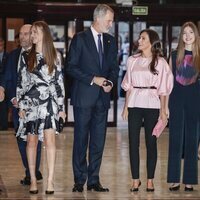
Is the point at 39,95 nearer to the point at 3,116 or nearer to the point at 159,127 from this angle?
the point at 159,127

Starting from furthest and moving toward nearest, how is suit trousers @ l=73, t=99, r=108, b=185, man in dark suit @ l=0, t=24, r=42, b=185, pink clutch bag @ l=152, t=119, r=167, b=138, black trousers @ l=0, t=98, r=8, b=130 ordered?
black trousers @ l=0, t=98, r=8, b=130
man in dark suit @ l=0, t=24, r=42, b=185
suit trousers @ l=73, t=99, r=108, b=185
pink clutch bag @ l=152, t=119, r=167, b=138

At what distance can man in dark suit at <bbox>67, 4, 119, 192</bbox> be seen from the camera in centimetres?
769

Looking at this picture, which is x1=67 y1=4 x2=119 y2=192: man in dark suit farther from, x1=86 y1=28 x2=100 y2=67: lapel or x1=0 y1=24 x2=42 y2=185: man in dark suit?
x1=0 y1=24 x2=42 y2=185: man in dark suit

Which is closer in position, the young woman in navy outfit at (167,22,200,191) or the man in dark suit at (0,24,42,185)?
the young woman in navy outfit at (167,22,200,191)

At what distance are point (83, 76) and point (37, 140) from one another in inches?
30.6

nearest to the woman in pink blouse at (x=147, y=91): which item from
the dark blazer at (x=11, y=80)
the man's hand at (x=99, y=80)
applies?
the man's hand at (x=99, y=80)

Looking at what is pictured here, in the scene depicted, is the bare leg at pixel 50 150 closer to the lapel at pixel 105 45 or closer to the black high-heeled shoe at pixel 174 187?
the lapel at pixel 105 45

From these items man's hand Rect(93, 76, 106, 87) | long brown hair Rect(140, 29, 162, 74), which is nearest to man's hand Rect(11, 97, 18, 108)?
man's hand Rect(93, 76, 106, 87)

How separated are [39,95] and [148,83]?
1096 millimetres

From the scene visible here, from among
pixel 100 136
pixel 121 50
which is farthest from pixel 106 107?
pixel 121 50

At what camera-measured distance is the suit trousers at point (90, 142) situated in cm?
782

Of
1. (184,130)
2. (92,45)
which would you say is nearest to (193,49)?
(184,130)

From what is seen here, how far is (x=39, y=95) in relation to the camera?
7559 millimetres

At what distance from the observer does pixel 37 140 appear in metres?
7.68
